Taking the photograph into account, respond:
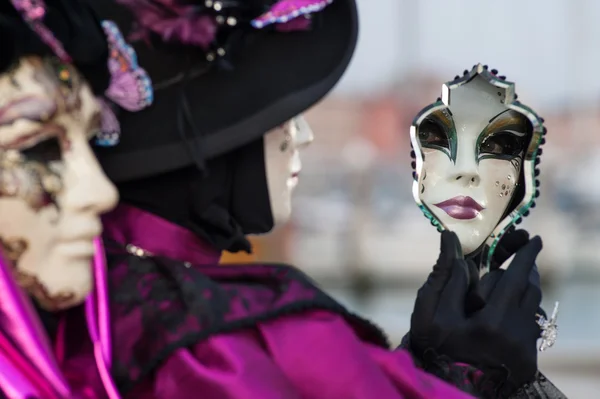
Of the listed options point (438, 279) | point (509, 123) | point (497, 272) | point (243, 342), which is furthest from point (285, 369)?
point (509, 123)

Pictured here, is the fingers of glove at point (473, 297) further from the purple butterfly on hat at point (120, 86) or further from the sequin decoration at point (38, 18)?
the sequin decoration at point (38, 18)

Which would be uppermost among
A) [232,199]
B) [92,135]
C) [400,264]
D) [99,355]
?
[92,135]

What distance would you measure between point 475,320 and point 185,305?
1.19 feet

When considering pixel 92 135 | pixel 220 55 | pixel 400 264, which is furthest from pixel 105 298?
pixel 400 264

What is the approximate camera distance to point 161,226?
110 centimetres

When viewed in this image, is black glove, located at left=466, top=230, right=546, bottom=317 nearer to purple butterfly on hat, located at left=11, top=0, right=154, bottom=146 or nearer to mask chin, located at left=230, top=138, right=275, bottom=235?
mask chin, located at left=230, top=138, right=275, bottom=235

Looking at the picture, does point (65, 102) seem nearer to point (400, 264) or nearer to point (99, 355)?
point (99, 355)

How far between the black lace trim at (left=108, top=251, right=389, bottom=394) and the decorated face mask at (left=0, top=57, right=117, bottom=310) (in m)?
0.09

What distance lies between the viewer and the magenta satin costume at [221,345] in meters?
0.93

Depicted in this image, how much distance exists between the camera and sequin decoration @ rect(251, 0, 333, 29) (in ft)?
3.47

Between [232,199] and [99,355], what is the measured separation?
0.28 meters

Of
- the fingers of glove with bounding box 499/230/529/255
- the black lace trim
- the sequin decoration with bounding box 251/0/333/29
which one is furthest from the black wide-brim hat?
the fingers of glove with bounding box 499/230/529/255

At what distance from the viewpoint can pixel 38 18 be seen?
0.87 m

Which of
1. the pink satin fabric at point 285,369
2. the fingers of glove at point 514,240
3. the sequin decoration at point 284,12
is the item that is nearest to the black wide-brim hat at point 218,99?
the sequin decoration at point 284,12
